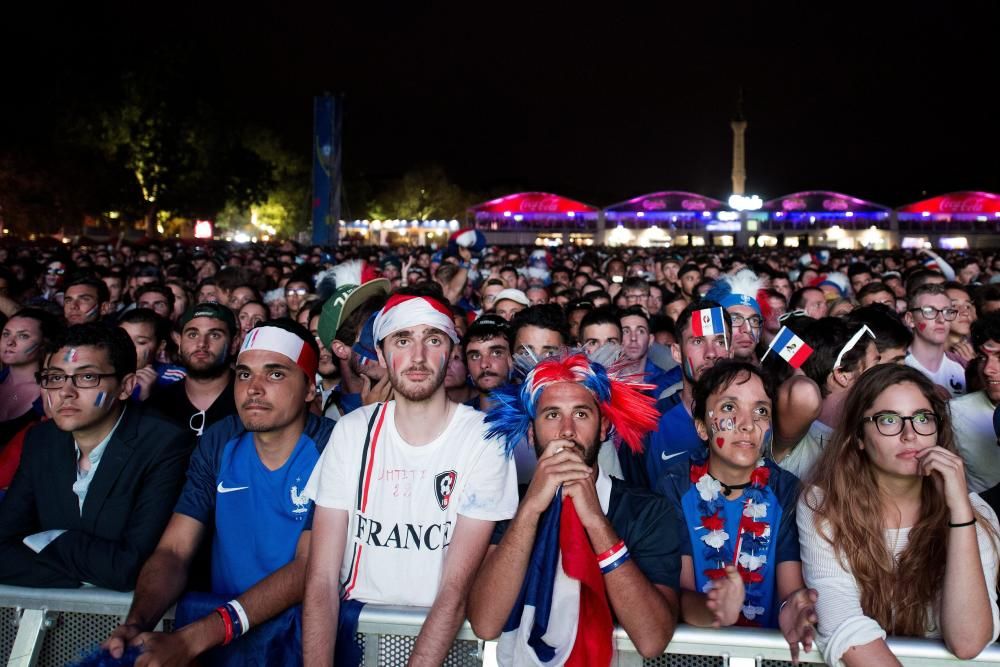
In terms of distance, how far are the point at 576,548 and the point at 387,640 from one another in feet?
2.39

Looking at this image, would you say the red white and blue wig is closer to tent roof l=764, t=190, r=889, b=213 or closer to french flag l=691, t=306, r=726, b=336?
french flag l=691, t=306, r=726, b=336

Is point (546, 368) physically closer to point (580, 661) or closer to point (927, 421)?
point (580, 661)

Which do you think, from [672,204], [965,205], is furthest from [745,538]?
[672,204]

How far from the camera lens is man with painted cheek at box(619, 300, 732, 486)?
4285 millimetres

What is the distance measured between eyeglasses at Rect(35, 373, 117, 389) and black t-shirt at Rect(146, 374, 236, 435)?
1151 mm

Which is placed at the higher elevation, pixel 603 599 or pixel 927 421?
pixel 927 421

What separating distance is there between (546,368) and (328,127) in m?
37.5

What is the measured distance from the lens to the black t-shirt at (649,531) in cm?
283

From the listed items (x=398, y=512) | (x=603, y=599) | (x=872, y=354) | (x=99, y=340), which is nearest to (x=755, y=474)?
(x=603, y=599)

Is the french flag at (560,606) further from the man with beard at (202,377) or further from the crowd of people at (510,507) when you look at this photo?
the man with beard at (202,377)

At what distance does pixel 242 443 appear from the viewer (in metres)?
3.62

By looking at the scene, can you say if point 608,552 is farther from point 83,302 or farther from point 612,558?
point 83,302

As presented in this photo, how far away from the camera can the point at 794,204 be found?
73312mm

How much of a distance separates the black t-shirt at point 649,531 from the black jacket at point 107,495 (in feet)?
5.88
